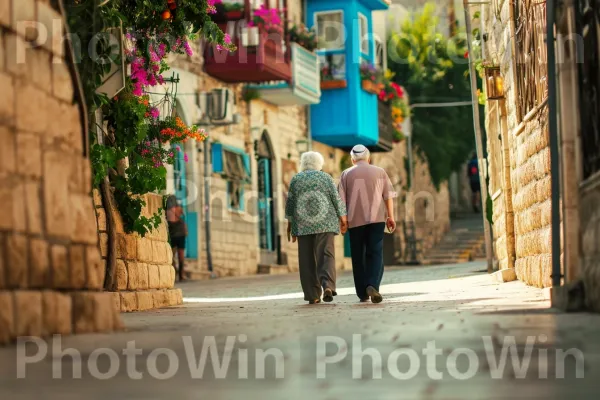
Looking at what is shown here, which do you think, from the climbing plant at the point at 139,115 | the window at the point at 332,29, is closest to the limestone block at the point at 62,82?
the climbing plant at the point at 139,115

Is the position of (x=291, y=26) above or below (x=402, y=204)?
above

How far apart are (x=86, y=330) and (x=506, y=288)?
24.4 ft

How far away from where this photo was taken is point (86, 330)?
7.50 metres

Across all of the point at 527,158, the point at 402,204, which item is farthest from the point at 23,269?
the point at 402,204

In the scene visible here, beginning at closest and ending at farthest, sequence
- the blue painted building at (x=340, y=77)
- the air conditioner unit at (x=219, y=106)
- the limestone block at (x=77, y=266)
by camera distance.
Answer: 1. the limestone block at (x=77, y=266)
2. the air conditioner unit at (x=219, y=106)
3. the blue painted building at (x=340, y=77)

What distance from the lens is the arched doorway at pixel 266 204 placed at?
29859 mm

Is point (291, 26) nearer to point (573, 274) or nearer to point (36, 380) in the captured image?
point (573, 274)

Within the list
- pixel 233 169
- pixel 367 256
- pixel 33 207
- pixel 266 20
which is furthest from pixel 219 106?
pixel 33 207

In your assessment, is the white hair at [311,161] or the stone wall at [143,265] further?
the white hair at [311,161]

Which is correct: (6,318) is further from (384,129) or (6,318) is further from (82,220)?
(384,129)

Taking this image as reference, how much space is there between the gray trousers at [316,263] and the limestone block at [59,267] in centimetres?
557

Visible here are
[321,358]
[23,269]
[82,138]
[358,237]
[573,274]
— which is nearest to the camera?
[321,358]

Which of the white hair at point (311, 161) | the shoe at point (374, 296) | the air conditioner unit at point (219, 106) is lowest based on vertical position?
the shoe at point (374, 296)

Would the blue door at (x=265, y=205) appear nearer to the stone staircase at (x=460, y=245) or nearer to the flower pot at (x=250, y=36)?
the flower pot at (x=250, y=36)
